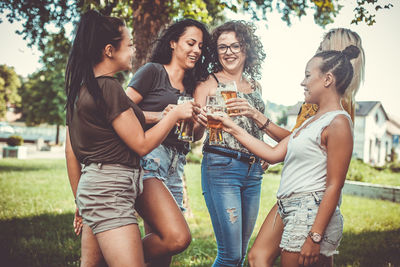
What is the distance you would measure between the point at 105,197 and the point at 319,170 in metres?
1.47

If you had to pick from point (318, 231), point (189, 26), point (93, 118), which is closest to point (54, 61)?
point (189, 26)

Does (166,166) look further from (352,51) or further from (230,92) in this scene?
(352,51)

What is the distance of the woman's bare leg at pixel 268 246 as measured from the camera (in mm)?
2639

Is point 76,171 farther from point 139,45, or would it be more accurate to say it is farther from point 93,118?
point 139,45

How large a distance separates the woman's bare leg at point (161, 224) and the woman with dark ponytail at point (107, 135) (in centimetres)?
19

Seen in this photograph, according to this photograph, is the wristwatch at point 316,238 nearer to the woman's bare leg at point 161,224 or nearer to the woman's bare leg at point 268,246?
the woman's bare leg at point 268,246

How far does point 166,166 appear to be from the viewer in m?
2.99

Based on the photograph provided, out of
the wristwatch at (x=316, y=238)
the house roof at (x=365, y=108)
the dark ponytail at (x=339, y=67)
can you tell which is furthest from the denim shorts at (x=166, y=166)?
the house roof at (x=365, y=108)

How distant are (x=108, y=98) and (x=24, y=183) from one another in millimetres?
11426

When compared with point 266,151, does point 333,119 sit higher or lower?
higher

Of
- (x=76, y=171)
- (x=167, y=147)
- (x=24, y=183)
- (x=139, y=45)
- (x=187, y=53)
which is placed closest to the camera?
(x=76, y=171)

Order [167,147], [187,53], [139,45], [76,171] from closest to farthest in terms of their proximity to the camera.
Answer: [76,171] → [167,147] → [187,53] → [139,45]

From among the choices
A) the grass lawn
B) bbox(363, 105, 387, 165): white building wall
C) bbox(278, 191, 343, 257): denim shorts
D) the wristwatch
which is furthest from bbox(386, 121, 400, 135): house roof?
the wristwatch

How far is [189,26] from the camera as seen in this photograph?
3410 mm
